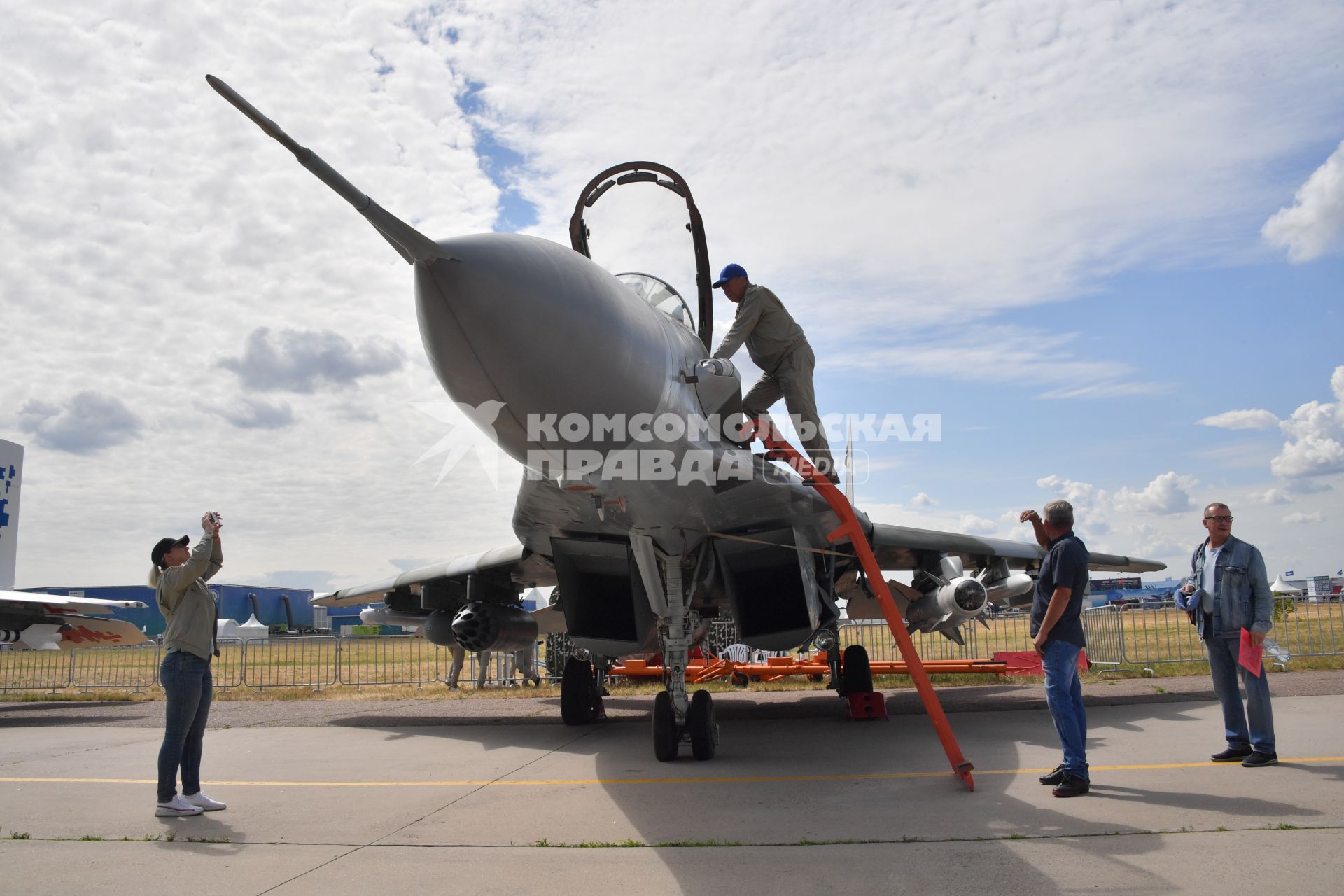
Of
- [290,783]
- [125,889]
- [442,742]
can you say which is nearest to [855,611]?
[442,742]

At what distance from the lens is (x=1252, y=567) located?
5570 mm

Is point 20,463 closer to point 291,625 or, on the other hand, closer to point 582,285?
point 582,285

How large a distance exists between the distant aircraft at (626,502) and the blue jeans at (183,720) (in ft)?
7.43

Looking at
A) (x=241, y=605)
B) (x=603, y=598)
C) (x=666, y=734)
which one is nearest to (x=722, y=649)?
(x=603, y=598)

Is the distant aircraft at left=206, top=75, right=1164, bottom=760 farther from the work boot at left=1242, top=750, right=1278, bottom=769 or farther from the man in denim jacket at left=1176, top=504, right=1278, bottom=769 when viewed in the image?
the work boot at left=1242, top=750, right=1278, bottom=769

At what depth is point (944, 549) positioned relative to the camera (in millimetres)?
9758

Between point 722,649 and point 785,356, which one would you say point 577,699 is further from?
point 722,649

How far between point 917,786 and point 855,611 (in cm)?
669

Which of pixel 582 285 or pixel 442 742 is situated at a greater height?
pixel 582 285

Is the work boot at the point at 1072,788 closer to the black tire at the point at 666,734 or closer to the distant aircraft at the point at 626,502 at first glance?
the distant aircraft at the point at 626,502

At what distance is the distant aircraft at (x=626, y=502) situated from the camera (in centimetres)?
385

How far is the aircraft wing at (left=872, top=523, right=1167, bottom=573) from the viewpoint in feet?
30.9

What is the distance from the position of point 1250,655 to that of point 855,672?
477 cm

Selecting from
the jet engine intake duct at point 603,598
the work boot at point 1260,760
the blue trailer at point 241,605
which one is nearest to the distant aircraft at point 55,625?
the jet engine intake duct at point 603,598
